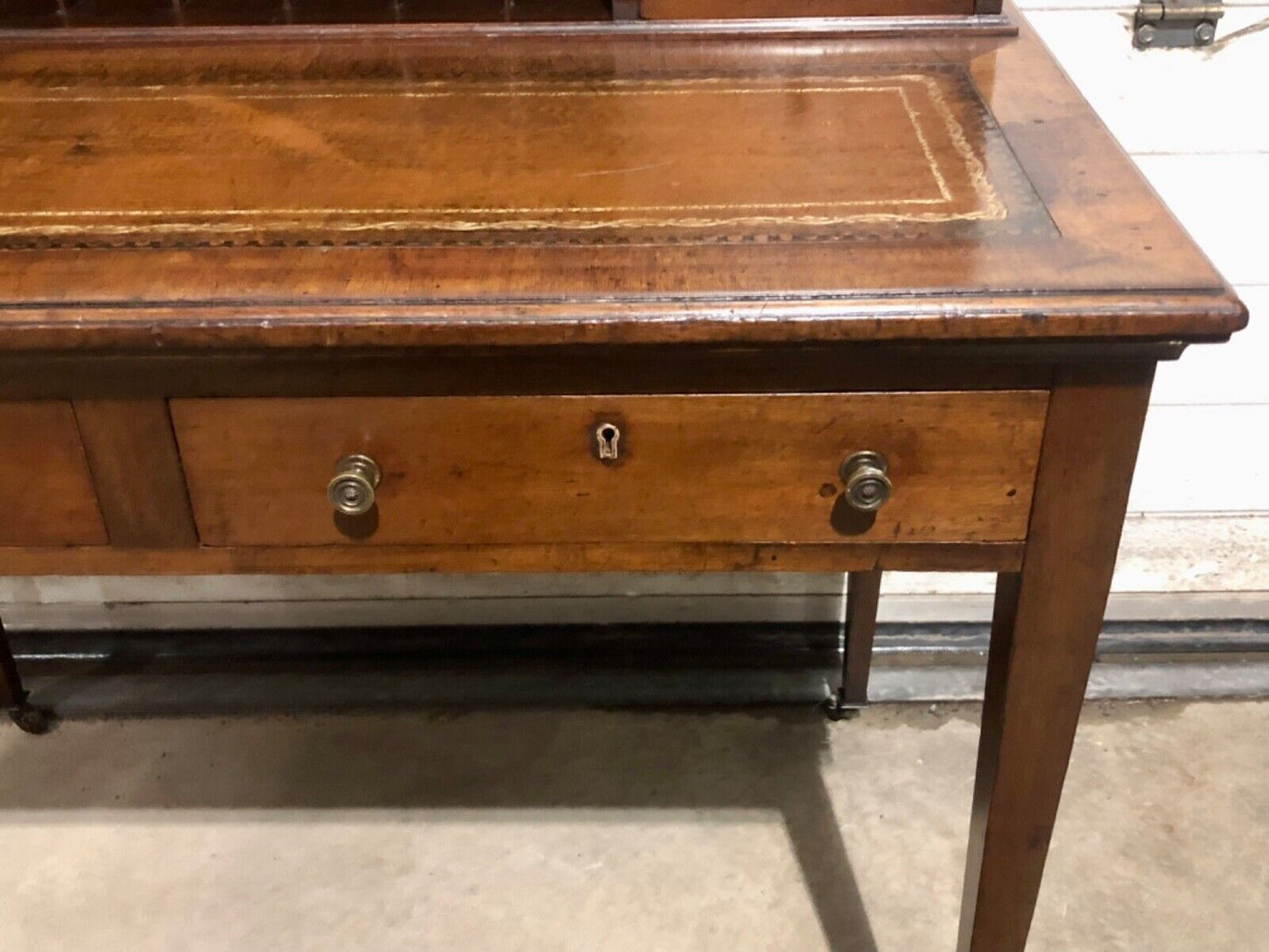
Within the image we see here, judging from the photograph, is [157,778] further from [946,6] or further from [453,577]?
[946,6]

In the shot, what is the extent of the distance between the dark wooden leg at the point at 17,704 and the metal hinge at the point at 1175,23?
1539 millimetres

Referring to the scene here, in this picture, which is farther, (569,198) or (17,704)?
(17,704)

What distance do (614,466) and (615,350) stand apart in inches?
3.5

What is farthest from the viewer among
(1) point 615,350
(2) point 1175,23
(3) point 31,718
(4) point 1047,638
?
(3) point 31,718

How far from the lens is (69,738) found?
1.50 meters

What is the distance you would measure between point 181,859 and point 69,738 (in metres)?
0.29

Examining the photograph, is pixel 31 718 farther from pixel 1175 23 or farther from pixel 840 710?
pixel 1175 23

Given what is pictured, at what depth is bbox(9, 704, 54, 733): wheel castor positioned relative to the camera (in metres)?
1.50

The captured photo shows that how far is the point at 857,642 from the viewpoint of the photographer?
4.71 feet

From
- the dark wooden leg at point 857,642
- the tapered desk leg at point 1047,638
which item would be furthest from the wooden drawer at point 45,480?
the dark wooden leg at point 857,642

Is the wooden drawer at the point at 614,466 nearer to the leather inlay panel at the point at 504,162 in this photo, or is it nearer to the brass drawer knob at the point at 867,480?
the brass drawer knob at the point at 867,480

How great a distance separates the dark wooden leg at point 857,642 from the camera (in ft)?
4.63

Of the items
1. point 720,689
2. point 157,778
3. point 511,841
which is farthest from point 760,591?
point 157,778

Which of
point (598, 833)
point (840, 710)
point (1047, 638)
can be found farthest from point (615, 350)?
point (840, 710)
